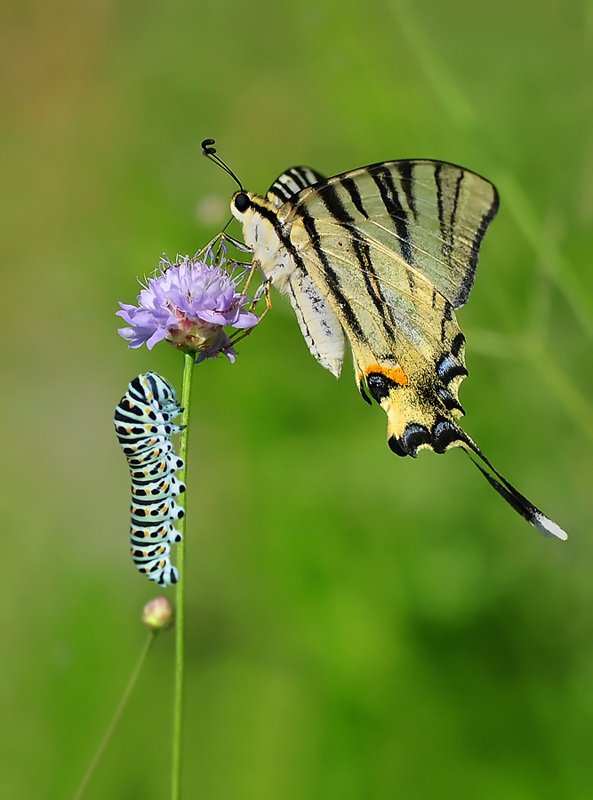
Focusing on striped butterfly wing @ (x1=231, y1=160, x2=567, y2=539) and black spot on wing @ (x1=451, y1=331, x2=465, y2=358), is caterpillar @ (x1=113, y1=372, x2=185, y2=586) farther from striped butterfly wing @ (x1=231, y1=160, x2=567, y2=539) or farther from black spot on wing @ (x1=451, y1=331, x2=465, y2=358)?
black spot on wing @ (x1=451, y1=331, x2=465, y2=358)

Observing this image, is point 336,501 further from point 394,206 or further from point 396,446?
point 394,206

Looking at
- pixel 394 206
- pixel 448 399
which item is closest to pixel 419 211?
pixel 394 206

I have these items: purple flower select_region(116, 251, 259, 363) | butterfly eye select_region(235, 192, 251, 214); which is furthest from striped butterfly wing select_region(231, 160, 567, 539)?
purple flower select_region(116, 251, 259, 363)

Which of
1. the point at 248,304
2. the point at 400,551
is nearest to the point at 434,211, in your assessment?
the point at 248,304

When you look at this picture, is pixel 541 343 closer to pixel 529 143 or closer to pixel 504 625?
pixel 504 625

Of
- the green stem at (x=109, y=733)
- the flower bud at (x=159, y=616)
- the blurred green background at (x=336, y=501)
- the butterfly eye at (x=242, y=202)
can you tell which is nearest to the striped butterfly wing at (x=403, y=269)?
the butterfly eye at (x=242, y=202)

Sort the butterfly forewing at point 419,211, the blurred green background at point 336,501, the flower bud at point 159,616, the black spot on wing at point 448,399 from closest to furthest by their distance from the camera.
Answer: the flower bud at point 159,616, the butterfly forewing at point 419,211, the black spot on wing at point 448,399, the blurred green background at point 336,501

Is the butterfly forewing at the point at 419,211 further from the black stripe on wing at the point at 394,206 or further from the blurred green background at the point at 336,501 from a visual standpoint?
the blurred green background at the point at 336,501

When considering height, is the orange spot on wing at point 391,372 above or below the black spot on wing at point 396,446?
above
